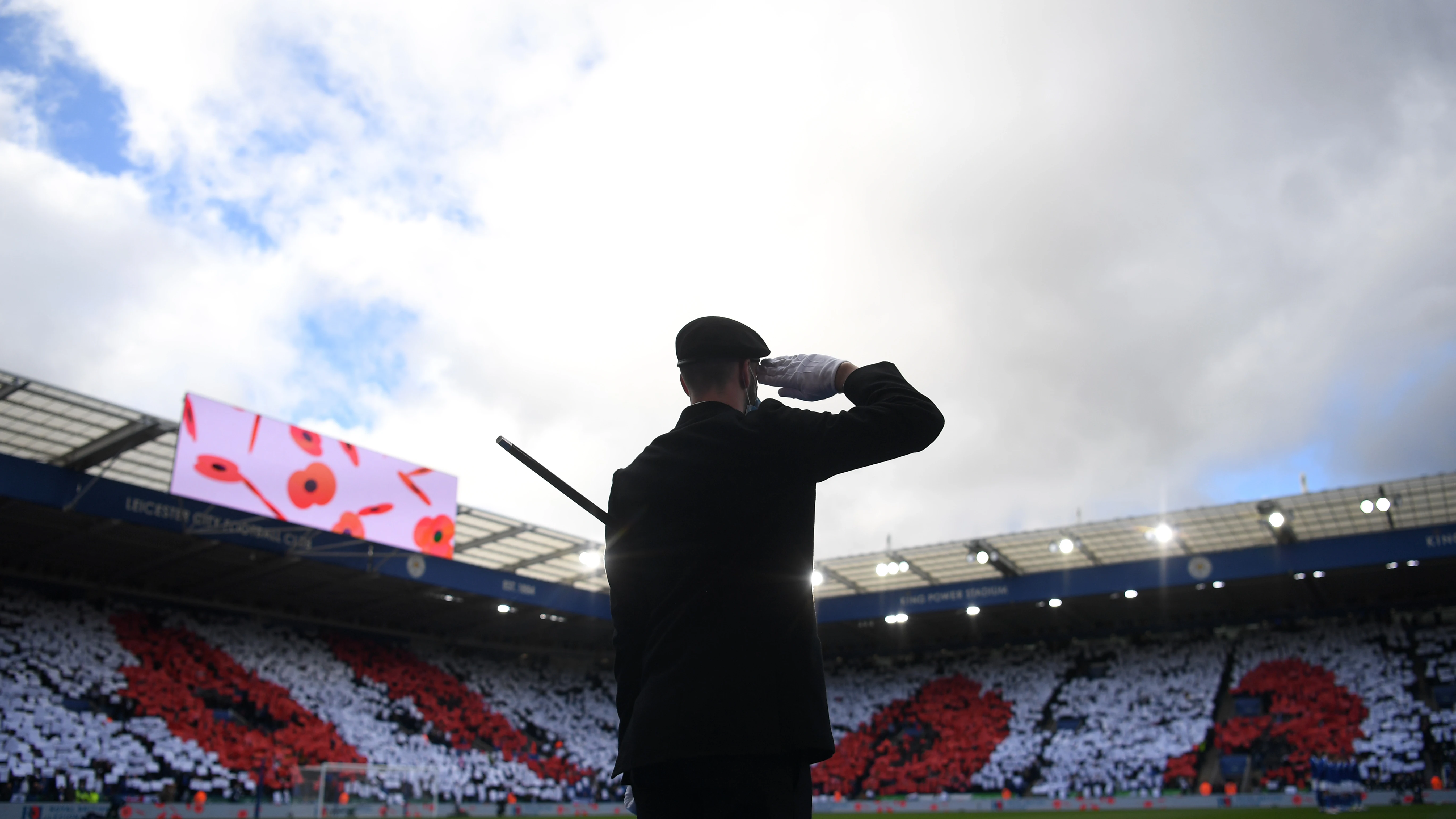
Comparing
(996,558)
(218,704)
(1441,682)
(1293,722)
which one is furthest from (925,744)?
(218,704)

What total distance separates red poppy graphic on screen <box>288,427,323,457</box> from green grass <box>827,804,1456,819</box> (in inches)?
779

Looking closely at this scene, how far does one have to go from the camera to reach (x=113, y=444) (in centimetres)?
1873

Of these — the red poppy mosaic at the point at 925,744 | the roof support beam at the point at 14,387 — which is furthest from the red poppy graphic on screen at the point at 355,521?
the red poppy mosaic at the point at 925,744

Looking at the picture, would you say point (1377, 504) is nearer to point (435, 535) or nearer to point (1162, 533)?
point (1162, 533)

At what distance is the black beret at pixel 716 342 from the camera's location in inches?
81.3

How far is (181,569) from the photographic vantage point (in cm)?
2488

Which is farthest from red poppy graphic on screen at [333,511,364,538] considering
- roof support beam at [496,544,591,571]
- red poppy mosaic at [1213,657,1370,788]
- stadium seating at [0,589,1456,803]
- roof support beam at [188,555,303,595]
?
red poppy mosaic at [1213,657,1370,788]

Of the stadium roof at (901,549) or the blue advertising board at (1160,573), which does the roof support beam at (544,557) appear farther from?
the blue advertising board at (1160,573)

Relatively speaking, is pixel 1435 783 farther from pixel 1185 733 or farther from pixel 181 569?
A: pixel 181 569

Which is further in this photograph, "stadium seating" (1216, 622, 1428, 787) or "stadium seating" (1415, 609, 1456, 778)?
"stadium seating" (1216, 622, 1428, 787)

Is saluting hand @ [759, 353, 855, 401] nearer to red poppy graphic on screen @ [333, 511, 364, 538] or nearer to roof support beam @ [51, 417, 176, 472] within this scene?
roof support beam @ [51, 417, 176, 472]

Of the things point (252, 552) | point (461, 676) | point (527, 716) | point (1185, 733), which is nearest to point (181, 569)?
point (252, 552)

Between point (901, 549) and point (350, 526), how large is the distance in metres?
16.3

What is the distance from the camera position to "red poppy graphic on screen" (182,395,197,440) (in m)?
18.1
